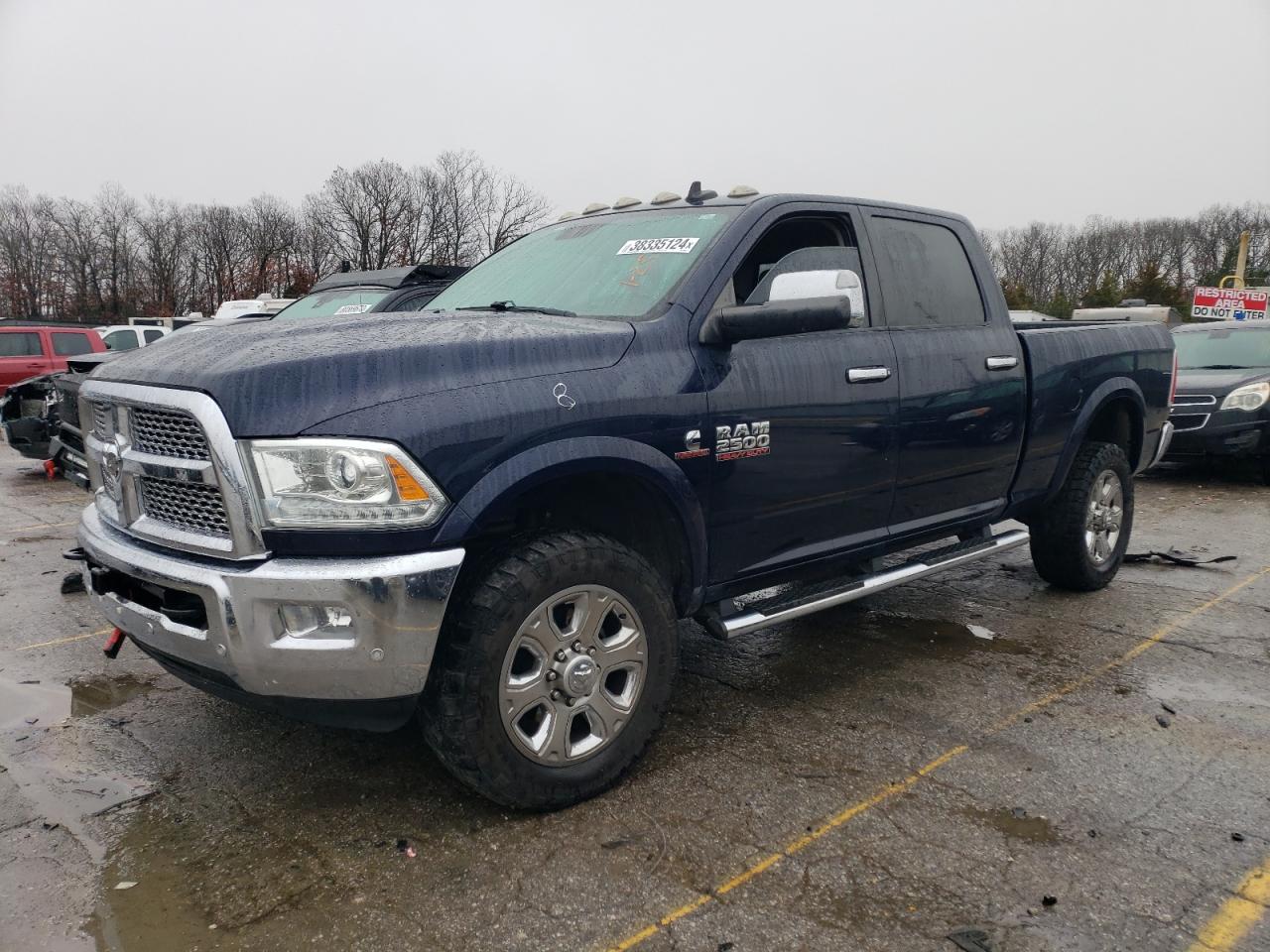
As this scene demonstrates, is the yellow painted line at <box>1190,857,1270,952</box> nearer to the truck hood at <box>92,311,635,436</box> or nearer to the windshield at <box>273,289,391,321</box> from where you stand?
the truck hood at <box>92,311,635,436</box>

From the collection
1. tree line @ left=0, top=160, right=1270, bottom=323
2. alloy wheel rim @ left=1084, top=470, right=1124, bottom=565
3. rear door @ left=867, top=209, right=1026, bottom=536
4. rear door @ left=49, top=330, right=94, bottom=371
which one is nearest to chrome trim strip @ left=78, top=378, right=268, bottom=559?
rear door @ left=867, top=209, right=1026, bottom=536

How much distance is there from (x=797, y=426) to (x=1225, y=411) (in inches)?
310

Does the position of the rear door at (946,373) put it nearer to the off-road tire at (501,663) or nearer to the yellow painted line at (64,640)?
the off-road tire at (501,663)

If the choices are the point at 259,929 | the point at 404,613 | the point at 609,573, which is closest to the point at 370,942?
the point at 259,929

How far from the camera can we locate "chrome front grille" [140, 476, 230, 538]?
2.57 metres

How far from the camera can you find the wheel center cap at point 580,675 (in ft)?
9.21

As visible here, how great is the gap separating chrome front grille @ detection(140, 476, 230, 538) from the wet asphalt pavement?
0.90 metres

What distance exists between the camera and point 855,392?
364 centimetres

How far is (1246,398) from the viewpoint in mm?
9289

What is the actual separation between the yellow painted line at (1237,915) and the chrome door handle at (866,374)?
1.96 metres

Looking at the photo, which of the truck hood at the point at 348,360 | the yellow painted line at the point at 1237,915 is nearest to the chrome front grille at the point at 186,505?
the truck hood at the point at 348,360

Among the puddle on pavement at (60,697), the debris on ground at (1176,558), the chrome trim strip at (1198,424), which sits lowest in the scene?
the debris on ground at (1176,558)

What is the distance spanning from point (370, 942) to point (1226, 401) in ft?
31.8

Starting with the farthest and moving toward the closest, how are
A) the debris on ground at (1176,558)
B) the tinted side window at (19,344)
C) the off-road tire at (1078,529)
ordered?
the tinted side window at (19,344) → the debris on ground at (1176,558) → the off-road tire at (1078,529)
